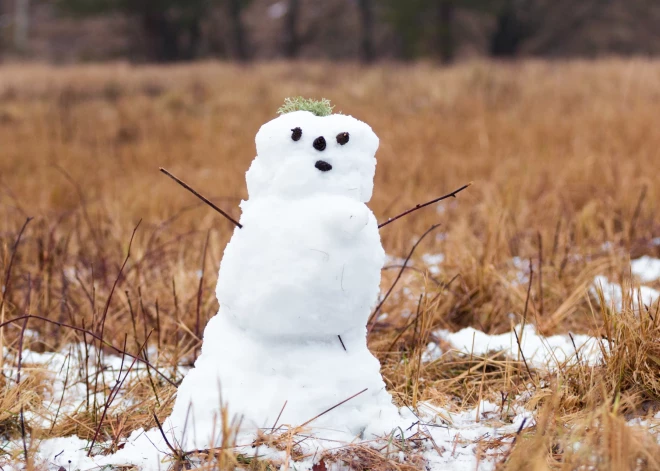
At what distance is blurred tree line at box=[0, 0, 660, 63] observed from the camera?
51.0 ft

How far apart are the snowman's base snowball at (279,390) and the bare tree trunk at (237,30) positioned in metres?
16.9

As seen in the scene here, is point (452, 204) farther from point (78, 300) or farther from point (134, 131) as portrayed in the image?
point (134, 131)

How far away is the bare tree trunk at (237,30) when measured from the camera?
17125 mm

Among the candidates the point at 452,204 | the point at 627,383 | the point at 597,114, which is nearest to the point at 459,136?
the point at 597,114

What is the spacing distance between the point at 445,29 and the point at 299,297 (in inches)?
581

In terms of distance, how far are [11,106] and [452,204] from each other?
588cm

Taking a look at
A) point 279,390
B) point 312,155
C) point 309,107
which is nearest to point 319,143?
point 312,155

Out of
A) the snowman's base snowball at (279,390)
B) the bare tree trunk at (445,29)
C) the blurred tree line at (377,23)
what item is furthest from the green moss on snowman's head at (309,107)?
the blurred tree line at (377,23)

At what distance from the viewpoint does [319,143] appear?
1.20 metres

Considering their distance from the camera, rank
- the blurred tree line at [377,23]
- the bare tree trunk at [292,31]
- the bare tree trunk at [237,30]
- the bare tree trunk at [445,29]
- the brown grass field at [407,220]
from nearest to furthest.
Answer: the brown grass field at [407,220]
the bare tree trunk at [445,29]
the blurred tree line at [377,23]
the bare tree trunk at [237,30]
the bare tree trunk at [292,31]

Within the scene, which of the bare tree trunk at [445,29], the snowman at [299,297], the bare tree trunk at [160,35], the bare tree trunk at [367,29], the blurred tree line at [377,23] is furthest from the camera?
the bare tree trunk at [160,35]

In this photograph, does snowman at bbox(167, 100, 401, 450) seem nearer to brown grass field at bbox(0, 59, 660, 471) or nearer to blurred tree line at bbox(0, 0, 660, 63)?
brown grass field at bbox(0, 59, 660, 471)

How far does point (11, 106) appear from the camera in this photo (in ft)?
24.7

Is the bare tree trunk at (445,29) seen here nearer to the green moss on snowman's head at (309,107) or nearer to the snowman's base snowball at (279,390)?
the green moss on snowman's head at (309,107)
